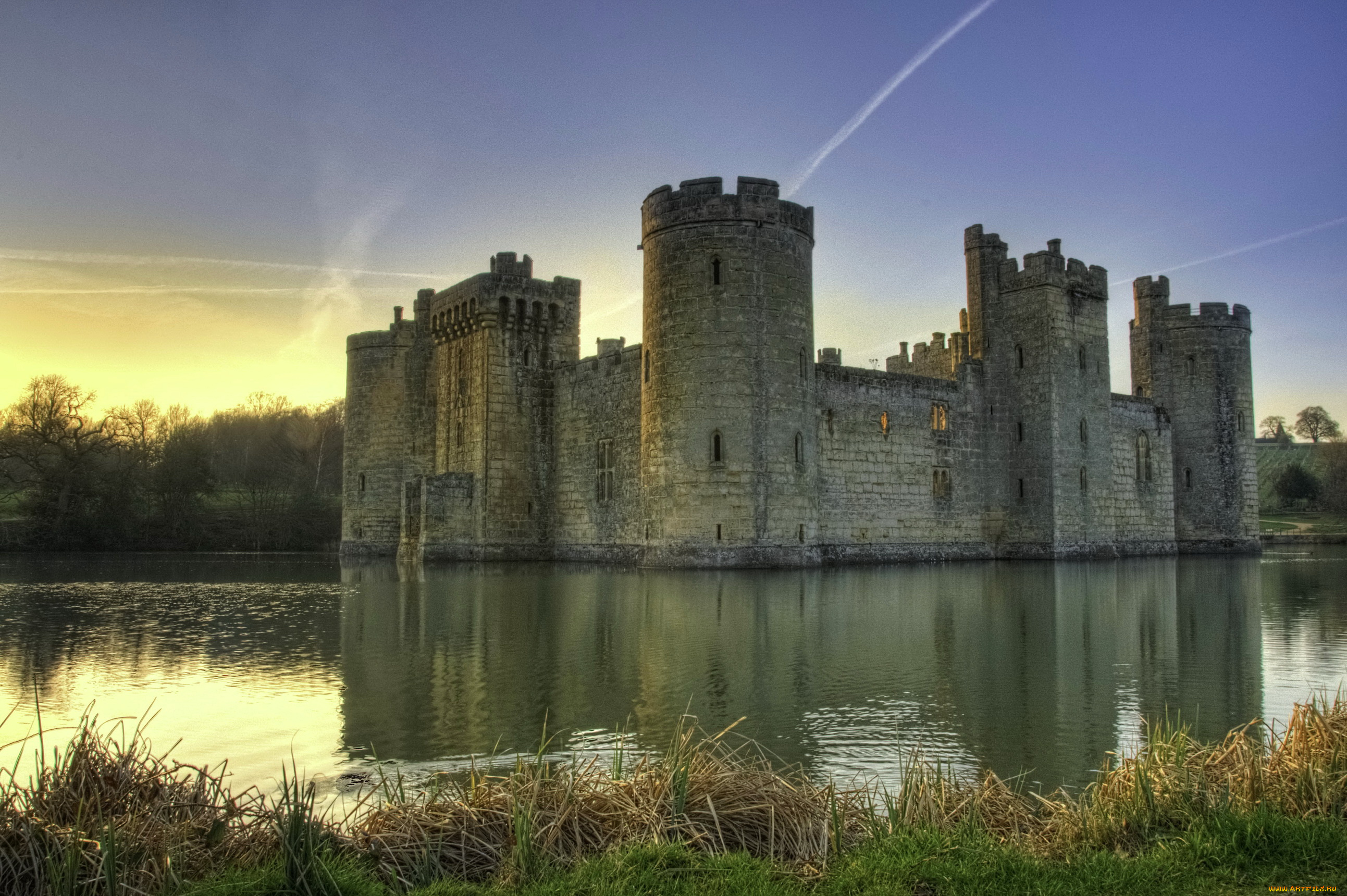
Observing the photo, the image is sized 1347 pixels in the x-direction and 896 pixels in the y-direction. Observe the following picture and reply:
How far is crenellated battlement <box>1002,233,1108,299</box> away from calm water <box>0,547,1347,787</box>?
1583cm

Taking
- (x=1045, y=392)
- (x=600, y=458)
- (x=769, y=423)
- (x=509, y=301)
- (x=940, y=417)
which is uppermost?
(x=509, y=301)

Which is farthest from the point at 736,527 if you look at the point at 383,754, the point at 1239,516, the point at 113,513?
the point at 113,513

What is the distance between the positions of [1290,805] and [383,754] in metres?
5.52

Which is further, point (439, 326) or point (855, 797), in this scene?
point (439, 326)

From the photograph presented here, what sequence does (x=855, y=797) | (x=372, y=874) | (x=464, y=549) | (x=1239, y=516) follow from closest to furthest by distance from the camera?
(x=372, y=874) → (x=855, y=797) → (x=464, y=549) → (x=1239, y=516)

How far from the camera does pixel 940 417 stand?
36281mm

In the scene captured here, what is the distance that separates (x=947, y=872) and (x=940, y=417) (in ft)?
108

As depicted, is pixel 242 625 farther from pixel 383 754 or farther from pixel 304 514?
pixel 304 514

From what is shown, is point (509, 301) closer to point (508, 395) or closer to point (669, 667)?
point (508, 395)

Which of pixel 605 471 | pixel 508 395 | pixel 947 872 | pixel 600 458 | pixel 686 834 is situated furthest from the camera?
pixel 508 395

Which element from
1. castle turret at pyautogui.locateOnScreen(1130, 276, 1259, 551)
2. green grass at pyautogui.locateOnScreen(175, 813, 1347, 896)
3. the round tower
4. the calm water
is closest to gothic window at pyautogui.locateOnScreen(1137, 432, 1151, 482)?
castle turret at pyautogui.locateOnScreen(1130, 276, 1259, 551)

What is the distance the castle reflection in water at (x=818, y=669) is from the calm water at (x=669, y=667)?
0.05 m

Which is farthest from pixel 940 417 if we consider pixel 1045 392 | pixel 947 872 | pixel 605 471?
pixel 947 872

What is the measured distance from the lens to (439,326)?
125ft
